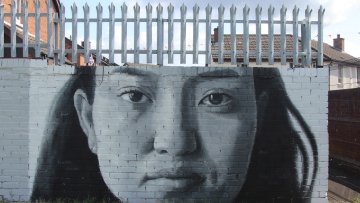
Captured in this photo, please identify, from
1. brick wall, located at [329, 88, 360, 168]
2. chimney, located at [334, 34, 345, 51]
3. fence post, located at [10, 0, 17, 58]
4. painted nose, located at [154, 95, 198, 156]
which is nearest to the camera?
painted nose, located at [154, 95, 198, 156]

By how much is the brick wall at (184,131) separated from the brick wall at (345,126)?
457cm

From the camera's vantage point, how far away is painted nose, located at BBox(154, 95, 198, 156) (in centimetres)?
627

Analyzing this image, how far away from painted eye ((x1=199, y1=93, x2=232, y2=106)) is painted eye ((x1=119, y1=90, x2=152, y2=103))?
85 centimetres

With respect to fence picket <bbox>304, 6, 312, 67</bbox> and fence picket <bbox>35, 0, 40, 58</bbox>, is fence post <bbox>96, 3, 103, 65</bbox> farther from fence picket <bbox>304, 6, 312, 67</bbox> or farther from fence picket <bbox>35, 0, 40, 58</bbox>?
fence picket <bbox>304, 6, 312, 67</bbox>

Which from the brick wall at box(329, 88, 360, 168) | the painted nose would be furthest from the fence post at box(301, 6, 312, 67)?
the brick wall at box(329, 88, 360, 168)

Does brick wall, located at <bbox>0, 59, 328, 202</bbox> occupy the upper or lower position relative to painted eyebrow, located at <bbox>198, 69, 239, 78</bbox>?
lower

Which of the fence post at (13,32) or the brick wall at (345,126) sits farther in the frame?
the brick wall at (345,126)

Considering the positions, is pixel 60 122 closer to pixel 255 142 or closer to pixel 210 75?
pixel 210 75

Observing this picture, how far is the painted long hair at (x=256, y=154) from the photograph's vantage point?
6.33 meters

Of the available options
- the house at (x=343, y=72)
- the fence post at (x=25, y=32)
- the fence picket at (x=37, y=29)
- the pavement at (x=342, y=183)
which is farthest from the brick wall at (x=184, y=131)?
the house at (x=343, y=72)

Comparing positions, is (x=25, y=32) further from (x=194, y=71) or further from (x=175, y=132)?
(x=175, y=132)

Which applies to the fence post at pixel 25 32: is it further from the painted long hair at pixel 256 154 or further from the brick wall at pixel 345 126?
the brick wall at pixel 345 126

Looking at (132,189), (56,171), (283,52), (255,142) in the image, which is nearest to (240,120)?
(255,142)

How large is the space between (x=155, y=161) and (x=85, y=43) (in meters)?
2.02
